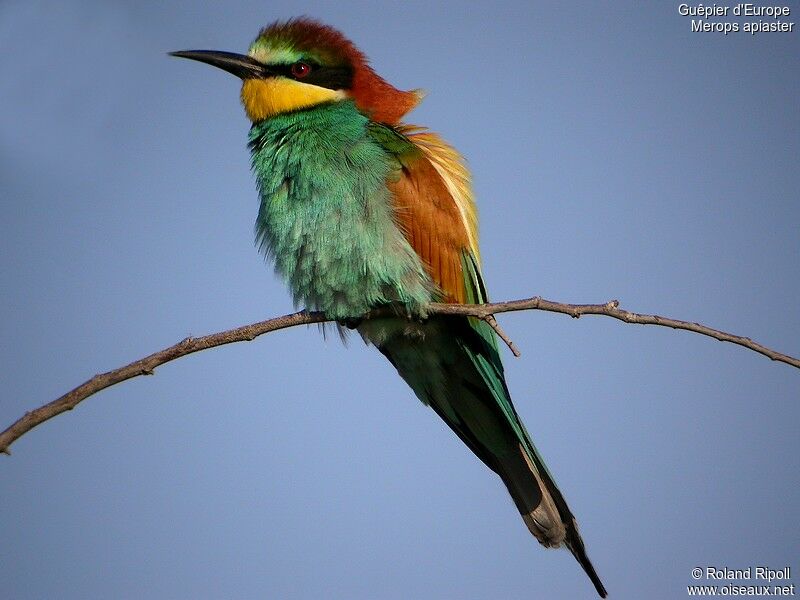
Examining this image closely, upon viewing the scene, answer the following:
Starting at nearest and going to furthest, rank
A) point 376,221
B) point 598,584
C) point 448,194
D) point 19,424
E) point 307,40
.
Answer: point 19,424
point 598,584
point 376,221
point 448,194
point 307,40

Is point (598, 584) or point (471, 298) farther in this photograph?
point (471, 298)

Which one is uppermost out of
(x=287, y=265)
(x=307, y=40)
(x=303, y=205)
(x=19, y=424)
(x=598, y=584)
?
(x=307, y=40)

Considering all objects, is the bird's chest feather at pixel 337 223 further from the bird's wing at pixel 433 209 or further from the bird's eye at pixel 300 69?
the bird's eye at pixel 300 69

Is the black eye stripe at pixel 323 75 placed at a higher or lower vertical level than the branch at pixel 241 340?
higher

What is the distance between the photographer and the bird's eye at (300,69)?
10.0 feet

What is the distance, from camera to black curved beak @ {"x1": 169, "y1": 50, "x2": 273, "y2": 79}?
10.1ft

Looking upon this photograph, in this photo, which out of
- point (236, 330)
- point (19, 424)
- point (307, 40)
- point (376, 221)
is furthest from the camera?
point (307, 40)

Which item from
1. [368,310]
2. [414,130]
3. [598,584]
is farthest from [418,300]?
[598,584]

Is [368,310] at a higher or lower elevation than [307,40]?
lower

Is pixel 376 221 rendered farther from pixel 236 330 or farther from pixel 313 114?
pixel 236 330

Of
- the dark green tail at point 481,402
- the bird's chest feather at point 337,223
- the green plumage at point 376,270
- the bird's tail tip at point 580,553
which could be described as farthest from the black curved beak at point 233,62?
the bird's tail tip at point 580,553

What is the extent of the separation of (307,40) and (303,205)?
0.72m

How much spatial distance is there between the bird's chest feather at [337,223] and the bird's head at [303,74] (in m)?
0.17

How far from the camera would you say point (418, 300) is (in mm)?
2723
